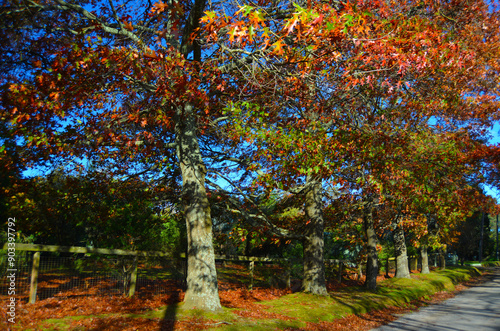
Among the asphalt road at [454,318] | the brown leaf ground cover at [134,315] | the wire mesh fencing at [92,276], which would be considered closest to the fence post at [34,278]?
the brown leaf ground cover at [134,315]

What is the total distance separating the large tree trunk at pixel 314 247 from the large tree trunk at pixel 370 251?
404 centimetres

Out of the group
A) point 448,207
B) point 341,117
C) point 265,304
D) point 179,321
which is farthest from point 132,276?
point 448,207

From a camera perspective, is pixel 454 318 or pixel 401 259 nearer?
pixel 454 318

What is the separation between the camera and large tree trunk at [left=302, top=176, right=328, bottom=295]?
40.7 feet

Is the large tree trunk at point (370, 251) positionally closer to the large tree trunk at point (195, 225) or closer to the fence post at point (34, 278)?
the large tree trunk at point (195, 225)

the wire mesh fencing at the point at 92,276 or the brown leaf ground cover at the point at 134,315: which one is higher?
the wire mesh fencing at the point at 92,276

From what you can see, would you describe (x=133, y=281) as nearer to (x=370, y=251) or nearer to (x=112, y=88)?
(x=112, y=88)

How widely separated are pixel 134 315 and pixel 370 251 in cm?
1281

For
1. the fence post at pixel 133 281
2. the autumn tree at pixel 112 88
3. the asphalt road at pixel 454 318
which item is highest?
the autumn tree at pixel 112 88

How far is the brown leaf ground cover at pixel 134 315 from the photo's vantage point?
6.87 m

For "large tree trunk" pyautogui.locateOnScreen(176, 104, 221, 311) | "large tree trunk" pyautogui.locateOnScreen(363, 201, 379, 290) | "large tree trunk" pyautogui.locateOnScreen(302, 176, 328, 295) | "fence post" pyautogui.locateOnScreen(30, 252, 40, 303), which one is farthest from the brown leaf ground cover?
"large tree trunk" pyautogui.locateOnScreen(363, 201, 379, 290)

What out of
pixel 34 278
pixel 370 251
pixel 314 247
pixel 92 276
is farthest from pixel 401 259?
pixel 34 278

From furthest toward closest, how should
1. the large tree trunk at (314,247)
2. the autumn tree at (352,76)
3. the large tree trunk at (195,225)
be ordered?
the large tree trunk at (314,247) < the large tree trunk at (195,225) < the autumn tree at (352,76)

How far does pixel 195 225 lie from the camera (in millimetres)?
9180
